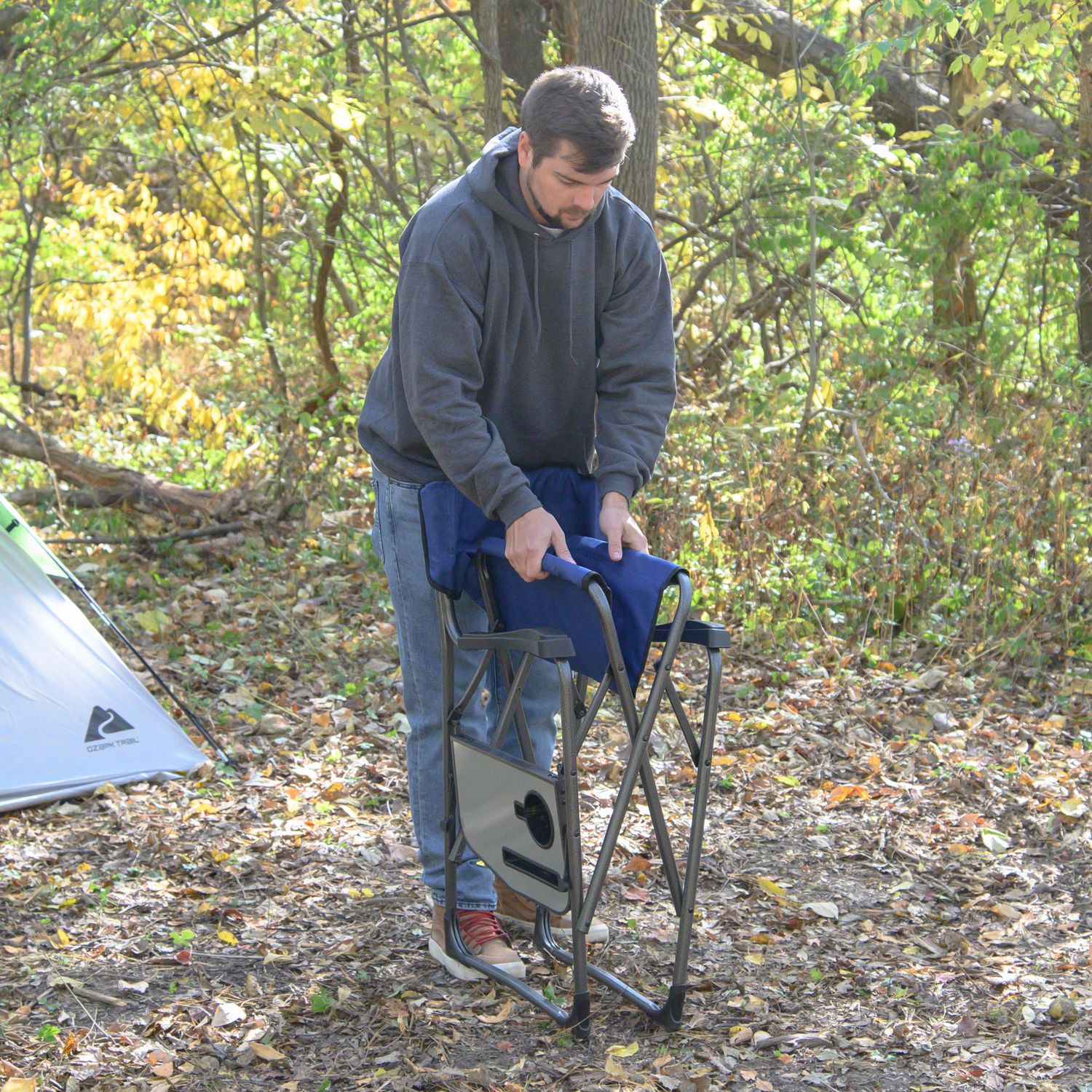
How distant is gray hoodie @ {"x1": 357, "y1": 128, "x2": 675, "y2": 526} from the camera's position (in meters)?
2.60

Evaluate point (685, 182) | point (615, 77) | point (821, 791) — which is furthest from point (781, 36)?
point (821, 791)

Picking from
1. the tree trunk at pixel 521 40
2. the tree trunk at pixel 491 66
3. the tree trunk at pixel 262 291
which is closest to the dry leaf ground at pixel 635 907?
the tree trunk at pixel 491 66

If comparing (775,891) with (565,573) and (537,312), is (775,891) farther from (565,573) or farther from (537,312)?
(537,312)

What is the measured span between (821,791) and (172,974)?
2.19 m

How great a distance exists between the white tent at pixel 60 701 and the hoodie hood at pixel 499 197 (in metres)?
2.31

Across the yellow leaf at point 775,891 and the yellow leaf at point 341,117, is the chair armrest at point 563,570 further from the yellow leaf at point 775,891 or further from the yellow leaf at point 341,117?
the yellow leaf at point 341,117

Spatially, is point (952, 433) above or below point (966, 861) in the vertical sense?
above

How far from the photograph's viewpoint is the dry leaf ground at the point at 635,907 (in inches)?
107

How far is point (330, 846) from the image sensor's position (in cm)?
385

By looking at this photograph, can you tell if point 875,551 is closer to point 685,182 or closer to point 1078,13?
point 1078,13

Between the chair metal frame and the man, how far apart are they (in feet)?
0.37

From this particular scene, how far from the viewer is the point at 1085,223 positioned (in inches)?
286

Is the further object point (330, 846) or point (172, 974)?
point (330, 846)

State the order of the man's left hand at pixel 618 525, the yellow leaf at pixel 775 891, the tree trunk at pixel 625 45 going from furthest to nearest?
1. the tree trunk at pixel 625 45
2. the yellow leaf at pixel 775 891
3. the man's left hand at pixel 618 525
